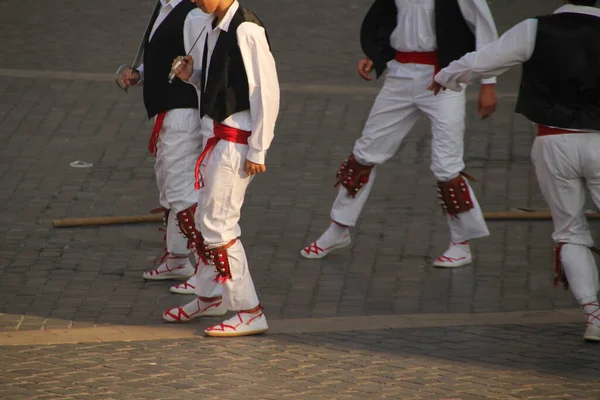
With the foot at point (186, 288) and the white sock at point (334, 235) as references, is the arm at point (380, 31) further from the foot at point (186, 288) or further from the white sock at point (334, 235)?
the foot at point (186, 288)

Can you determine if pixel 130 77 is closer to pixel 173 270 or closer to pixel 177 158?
pixel 177 158

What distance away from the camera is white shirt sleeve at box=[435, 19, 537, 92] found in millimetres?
6426

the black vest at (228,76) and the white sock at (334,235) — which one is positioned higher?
the black vest at (228,76)

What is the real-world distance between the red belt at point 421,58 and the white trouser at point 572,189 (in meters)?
1.32

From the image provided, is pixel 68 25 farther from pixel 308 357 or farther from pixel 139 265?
pixel 308 357

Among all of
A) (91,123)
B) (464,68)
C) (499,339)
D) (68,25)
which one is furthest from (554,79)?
(68,25)

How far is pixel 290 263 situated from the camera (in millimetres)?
8125

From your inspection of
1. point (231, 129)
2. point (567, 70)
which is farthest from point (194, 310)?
point (567, 70)

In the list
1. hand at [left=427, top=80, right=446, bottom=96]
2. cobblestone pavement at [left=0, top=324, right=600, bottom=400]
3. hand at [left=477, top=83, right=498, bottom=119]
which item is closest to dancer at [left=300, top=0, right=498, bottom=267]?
hand at [left=477, top=83, right=498, bottom=119]

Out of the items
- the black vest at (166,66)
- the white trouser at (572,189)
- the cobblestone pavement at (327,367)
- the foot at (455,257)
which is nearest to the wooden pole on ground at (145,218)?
the foot at (455,257)

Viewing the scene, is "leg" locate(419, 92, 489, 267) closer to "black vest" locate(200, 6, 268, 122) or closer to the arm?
the arm

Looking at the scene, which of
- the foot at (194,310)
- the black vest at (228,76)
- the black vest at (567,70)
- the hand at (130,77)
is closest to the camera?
the black vest at (567,70)

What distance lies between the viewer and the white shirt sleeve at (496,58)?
643cm

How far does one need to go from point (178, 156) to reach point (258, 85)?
1122mm
